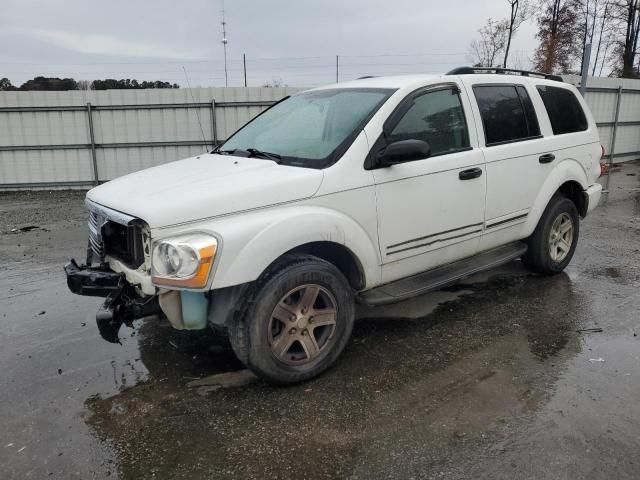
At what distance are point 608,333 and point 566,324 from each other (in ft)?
1.01

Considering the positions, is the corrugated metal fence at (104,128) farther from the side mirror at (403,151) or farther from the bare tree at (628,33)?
the bare tree at (628,33)

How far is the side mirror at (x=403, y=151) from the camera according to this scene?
3551mm

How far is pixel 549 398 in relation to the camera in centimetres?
323

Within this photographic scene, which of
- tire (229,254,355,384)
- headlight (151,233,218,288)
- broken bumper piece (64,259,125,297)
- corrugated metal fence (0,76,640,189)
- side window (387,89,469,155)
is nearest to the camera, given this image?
headlight (151,233,218,288)

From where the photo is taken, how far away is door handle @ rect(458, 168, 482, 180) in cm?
413

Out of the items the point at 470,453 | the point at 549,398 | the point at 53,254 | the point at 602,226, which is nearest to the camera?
the point at 470,453

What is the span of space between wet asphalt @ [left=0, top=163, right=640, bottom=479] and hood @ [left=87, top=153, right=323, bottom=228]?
3.91 ft

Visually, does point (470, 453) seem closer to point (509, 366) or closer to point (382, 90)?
point (509, 366)

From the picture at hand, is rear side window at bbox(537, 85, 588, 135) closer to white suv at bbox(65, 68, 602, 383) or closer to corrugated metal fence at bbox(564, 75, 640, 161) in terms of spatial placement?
white suv at bbox(65, 68, 602, 383)

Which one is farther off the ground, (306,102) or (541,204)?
(306,102)

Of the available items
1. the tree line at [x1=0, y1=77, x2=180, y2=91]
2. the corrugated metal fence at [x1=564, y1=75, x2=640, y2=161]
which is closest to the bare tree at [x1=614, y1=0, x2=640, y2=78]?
the corrugated metal fence at [x1=564, y1=75, x2=640, y2=161]

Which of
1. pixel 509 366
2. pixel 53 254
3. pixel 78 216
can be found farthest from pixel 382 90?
pixel 78 216

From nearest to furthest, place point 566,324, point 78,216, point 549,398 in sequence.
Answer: point 549,398 → point 566,324 → point 78,216

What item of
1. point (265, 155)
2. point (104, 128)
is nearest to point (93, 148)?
point (104, 128)
